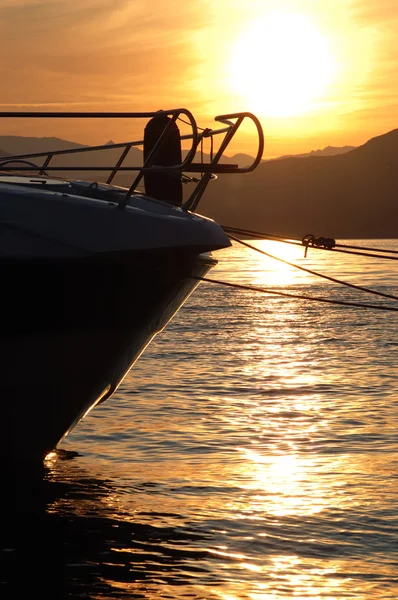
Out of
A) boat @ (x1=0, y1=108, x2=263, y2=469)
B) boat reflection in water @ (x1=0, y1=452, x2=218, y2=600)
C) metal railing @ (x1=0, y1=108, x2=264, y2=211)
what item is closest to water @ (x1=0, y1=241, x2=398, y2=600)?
boat reflection in water @ (x1=0, y1=452, x2=218, y2=600)

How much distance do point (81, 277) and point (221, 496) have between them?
2475 mm

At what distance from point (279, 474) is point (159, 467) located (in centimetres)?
121

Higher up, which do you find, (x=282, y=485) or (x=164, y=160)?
(x=164, y=160)

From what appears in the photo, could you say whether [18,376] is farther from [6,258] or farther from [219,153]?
[219,153]

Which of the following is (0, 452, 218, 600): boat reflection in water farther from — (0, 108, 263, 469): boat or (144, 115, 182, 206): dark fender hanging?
(144, 115, 182, 206): dark fender hanging

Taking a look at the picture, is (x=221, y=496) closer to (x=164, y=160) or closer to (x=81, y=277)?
(x=81, y=277)

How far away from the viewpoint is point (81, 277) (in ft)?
27.4

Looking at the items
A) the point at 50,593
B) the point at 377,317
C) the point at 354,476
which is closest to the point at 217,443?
the point at 354,476

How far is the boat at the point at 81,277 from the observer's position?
8.10m

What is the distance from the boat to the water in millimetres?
971

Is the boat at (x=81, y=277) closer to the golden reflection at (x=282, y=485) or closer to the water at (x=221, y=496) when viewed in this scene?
the water at (x=221, y=496)

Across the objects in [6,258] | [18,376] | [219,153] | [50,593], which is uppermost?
[219,153]

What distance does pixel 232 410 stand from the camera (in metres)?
14.1

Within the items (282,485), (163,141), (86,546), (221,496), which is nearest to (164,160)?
(163,141)
